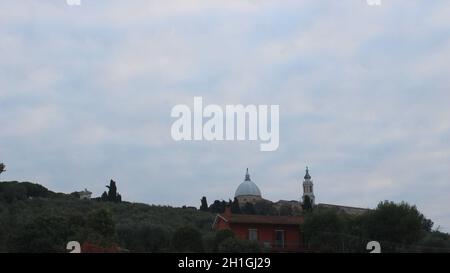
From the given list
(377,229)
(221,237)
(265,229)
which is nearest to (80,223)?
(221,237)

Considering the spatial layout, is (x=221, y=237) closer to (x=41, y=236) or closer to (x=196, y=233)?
(x=196, y=233)

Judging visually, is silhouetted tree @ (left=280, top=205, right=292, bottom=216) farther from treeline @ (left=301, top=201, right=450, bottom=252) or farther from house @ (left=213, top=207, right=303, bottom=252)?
treeline @ (left=301, top=201, right=450, bottom=252)

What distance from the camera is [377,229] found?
1086 inches

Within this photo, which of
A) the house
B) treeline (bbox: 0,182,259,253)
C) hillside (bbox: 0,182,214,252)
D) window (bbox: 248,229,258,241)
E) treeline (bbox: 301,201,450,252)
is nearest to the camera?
treeline (bbox: 0,182,259,253)

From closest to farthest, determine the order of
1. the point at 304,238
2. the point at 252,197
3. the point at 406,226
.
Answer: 1. the point at 406,226
2. the point at 304,238
3. the point at 252,197

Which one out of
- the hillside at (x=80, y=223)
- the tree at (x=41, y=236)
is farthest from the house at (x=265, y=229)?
the tree at (x=41, y=236)

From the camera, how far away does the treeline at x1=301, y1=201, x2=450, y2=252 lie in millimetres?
25703

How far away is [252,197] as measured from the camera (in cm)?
7731

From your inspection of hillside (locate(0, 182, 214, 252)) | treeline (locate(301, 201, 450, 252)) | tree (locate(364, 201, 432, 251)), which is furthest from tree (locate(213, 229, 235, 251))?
tree (locate(364, 201, 432, 251))

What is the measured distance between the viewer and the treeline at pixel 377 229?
25.7 metres

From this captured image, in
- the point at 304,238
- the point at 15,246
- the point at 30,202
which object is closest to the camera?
the point at 15,246
